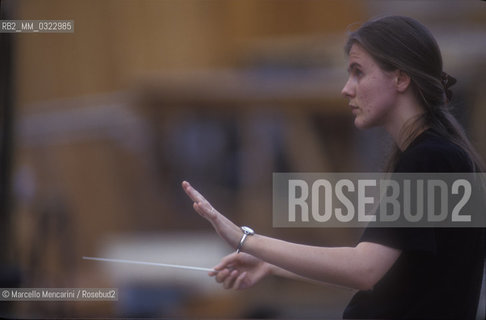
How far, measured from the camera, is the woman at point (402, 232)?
1.33 meters

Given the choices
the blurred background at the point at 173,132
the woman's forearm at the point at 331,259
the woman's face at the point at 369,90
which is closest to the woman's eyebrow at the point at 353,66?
the woman's face at the point at 369,90

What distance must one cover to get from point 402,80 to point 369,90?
0.23 feet

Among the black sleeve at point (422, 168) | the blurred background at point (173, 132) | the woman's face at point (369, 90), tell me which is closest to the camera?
the black sleeve at point (422, 168)

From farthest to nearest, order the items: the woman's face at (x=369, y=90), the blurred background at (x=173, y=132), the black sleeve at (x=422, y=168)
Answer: the blurred background at (x=173, y=132)
the woman's face at (x=369, y=90)
the black sleeve at (x=422, y=168)

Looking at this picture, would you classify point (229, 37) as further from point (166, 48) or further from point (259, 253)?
point (259, 253)

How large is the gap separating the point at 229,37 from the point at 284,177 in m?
2.68

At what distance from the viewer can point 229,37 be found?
4352 mm

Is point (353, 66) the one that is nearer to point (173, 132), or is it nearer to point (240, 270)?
point (240, 270)

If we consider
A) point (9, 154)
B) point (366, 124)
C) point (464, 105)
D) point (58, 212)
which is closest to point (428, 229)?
point (366, 124)

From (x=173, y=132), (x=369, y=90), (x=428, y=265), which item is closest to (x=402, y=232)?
(x=428, y=265)

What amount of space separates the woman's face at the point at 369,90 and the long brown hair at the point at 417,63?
2 cm

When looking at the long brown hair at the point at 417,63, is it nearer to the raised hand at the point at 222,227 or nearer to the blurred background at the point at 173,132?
the blurred background at the point at 173,132

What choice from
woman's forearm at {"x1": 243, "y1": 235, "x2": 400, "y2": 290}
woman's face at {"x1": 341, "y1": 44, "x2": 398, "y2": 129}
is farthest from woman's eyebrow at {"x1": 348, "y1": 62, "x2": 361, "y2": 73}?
woman's forearm at {"x1": 243, "y1": 235, "x2": 400, "y2": 290}

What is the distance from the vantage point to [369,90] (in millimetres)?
1440
